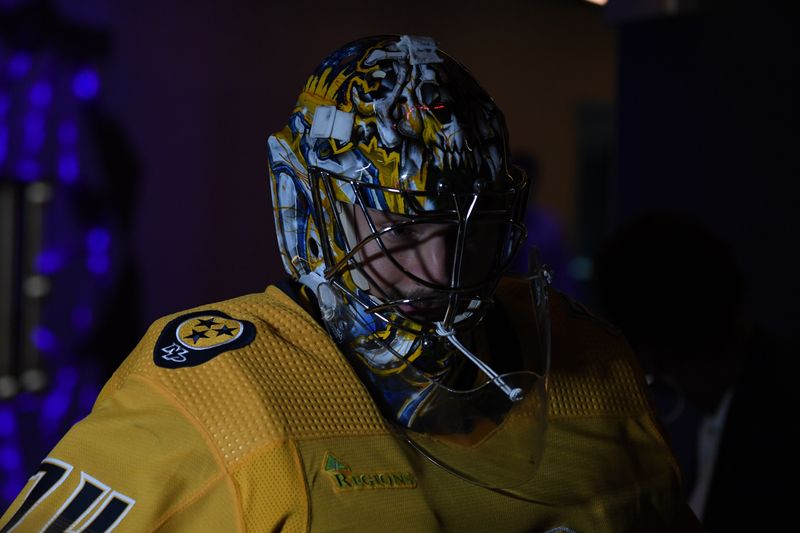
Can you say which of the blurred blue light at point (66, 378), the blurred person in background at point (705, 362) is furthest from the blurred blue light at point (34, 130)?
the blurred person in background at point (705, 362)

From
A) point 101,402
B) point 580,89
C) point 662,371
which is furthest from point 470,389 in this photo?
point 580,89

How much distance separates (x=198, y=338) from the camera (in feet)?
3.68

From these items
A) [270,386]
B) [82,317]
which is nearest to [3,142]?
[82,317]

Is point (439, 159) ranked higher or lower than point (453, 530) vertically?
higher

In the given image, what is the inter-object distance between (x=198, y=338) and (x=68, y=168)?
2.08 metres

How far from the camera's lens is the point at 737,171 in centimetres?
295

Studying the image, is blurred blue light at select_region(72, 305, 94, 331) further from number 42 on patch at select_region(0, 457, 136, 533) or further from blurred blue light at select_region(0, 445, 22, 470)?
number 42 on patch at select_region(0, 457, 136, 533)

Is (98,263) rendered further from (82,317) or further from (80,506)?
(80,506)

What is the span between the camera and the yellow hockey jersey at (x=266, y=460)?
0.99 m

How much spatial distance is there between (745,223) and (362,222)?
2073mm

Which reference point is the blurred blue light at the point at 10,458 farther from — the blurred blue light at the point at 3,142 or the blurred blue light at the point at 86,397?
the blurred blue light at the point at 3,142

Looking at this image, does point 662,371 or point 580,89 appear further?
point 580,89

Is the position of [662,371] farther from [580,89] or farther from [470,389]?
[580,89]

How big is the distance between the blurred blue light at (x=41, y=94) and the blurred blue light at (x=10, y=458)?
3.47ft
